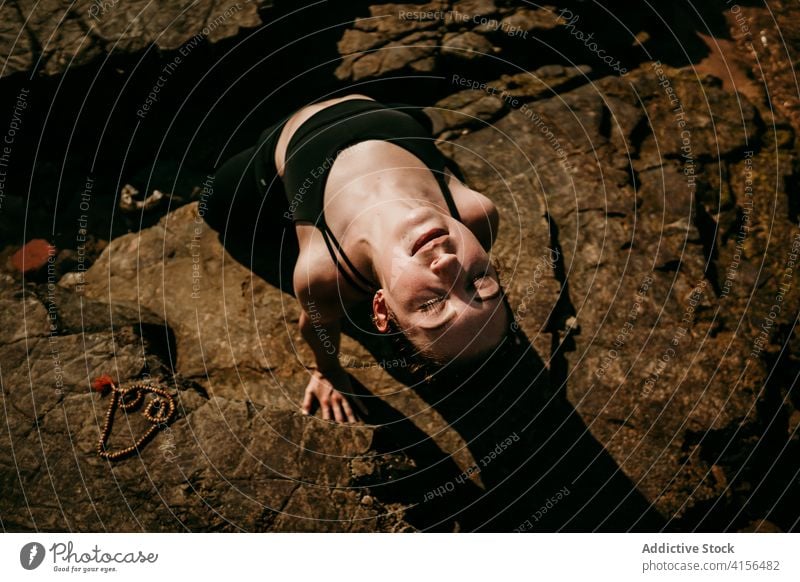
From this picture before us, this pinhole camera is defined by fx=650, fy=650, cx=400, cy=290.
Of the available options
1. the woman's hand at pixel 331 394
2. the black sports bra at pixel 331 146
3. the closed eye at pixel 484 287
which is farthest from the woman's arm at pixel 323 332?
the closed eye at pixel 484 287

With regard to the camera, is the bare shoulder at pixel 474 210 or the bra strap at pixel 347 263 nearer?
the bra strap at pixel 347 263

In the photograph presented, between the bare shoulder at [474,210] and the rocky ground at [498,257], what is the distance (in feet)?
2.68

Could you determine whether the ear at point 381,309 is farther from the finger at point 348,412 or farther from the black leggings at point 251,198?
the black leggings at point 251,198

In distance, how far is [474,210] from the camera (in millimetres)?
3229

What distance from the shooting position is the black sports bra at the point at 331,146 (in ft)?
10.7

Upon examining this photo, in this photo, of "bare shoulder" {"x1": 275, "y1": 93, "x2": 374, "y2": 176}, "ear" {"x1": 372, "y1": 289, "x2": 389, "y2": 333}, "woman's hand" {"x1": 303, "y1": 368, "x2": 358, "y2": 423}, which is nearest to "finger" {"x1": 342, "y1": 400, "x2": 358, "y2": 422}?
"woman's hand" {"x1": 303, "y1": 368, "x2": 358, "y2": 423}

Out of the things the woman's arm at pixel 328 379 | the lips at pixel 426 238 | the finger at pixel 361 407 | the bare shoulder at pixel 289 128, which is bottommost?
the finger at pixel 361 407

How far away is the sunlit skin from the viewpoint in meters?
2.55

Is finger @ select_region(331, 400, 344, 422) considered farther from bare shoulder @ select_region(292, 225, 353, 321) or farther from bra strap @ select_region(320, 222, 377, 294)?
bra strap @ select_region(320, 222, 377, 294)

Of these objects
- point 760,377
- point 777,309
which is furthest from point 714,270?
point 760,377

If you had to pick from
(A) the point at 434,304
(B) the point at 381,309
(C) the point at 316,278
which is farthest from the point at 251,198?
(A) the point at 434,304

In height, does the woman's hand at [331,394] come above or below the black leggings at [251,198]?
below

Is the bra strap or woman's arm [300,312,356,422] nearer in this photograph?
the bra strap

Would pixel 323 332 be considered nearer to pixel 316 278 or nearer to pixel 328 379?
pixel 328 379
